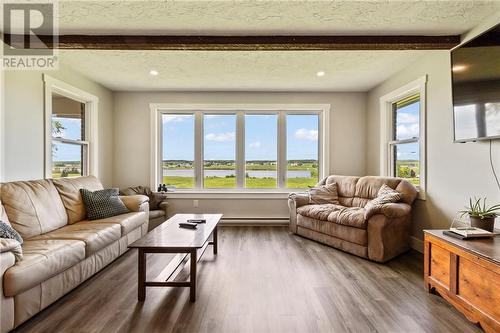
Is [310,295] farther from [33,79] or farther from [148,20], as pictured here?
[33,79]

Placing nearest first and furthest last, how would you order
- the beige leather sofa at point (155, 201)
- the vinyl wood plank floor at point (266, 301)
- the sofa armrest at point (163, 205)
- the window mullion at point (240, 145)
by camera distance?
1. the vinyl wood plank floor at point (266, 301)
2. the beige leather sofa at point (155, 201)
3. the sofa armrest at point (163, 205)
4. the window mullion at point (240, 145)

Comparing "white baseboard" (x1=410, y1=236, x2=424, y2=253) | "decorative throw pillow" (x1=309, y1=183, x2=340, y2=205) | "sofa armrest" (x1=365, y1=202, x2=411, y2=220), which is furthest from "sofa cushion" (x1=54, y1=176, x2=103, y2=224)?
"white baseboard" (x1=410, y1=236, x2=424, y2=253)

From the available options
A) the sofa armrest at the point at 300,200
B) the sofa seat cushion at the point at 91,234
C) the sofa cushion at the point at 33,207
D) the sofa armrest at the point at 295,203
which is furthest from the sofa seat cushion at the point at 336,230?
the sofa cushion at the point at 33,207

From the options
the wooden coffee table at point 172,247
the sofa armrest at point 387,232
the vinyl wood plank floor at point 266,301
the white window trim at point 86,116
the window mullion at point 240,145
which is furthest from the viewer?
the window mullion at point 240,145

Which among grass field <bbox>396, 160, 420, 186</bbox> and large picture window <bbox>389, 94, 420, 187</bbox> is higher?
large picture window <bbox>389, 94, 420, 187</bbox>

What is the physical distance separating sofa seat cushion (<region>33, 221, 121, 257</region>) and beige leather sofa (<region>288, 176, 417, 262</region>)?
8.46 feet

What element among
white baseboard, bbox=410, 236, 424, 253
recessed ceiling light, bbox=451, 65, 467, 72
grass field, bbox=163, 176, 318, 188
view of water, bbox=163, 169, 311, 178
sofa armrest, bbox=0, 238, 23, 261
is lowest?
white baseboard, bbox=410, 236, 424, 253

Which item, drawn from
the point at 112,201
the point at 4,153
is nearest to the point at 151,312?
the point at 112,201

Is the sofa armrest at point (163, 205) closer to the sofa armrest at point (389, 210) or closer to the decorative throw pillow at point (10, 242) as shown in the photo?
the decorative throw pillow at point (10, 242)

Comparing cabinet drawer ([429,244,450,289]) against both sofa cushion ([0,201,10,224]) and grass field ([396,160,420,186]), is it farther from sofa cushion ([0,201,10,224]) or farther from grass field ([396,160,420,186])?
sofa cushion ([0,201,10,224])

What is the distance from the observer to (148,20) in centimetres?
250

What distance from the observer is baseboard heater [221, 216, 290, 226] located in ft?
15.7

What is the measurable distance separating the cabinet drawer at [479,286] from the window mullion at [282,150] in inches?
128

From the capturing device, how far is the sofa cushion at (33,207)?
2.39 meters
